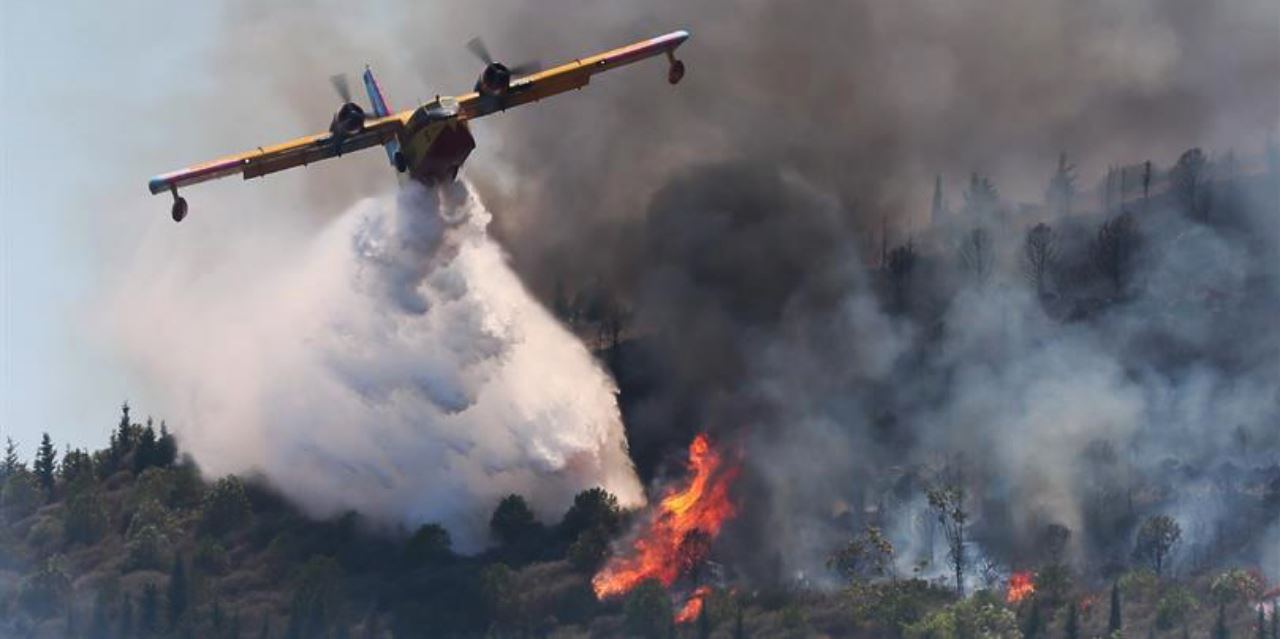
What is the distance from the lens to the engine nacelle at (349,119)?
131125 millimetres

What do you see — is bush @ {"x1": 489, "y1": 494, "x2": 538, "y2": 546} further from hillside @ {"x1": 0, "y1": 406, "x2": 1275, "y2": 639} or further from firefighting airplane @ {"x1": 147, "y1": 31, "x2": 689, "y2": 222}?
firefighting airplane @ {"x1": 147, "y1": 31, "x2": 689, "y2": 222}

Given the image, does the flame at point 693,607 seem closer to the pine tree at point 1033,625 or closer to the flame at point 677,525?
the flame at point 677,525

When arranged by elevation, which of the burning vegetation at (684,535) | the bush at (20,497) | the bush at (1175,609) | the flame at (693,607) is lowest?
the bush at (1175,609)

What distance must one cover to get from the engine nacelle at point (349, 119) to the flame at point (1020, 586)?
42.1m

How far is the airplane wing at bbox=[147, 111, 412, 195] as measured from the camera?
443ft

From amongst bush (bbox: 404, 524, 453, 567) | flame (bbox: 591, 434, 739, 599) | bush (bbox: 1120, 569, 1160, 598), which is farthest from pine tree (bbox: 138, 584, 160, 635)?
bush (bbox: 1120, 569, 1160, 598)

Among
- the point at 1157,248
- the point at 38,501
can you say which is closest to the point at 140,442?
the point at 38,501

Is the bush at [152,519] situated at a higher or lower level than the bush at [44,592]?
higher

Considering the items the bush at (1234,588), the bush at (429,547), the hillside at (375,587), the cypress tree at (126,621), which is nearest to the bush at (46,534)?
the hillside at (375,587)

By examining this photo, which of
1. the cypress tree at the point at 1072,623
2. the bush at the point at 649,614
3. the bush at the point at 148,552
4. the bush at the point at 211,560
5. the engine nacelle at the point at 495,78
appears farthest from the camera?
the bush at the point at 148,552

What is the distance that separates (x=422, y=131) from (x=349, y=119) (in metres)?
4.17

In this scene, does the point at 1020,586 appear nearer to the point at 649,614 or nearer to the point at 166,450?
the point at 649,614

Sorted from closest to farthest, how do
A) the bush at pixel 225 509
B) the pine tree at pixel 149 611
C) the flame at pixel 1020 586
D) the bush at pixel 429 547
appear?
1. the flame at pixel 1020 586
2. the bush at pixel 429 547
3. the pine tree at pixel 149 611
4. the bush at pixel 225 509

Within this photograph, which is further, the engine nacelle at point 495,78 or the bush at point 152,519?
the bush at point 152,519
